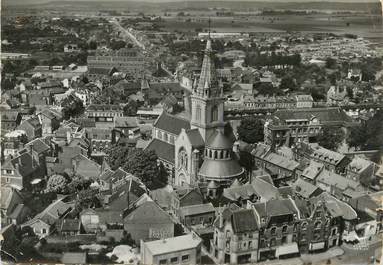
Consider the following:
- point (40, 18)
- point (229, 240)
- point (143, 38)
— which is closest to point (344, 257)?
point (229, 240)

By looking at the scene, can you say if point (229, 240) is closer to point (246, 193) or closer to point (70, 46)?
point (246, 193)

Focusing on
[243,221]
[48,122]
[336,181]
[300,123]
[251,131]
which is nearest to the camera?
[243,221]

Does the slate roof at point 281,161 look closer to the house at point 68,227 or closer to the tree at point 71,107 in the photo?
the house at point 68,227

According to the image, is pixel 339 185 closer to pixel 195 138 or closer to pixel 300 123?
pixel 195 138

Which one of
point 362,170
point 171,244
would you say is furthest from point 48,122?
point 362,170

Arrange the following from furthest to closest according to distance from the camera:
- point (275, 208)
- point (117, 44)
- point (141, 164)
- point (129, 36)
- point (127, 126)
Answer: point (117, 44), point (129, 36), point (127, 126), point (141, 164), point (275, 208)

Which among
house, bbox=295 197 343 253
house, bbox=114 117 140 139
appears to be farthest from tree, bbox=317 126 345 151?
house, bbox=295 197 343 253

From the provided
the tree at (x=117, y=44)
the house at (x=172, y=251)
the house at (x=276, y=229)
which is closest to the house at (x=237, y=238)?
the house at (x=276, y=229)
